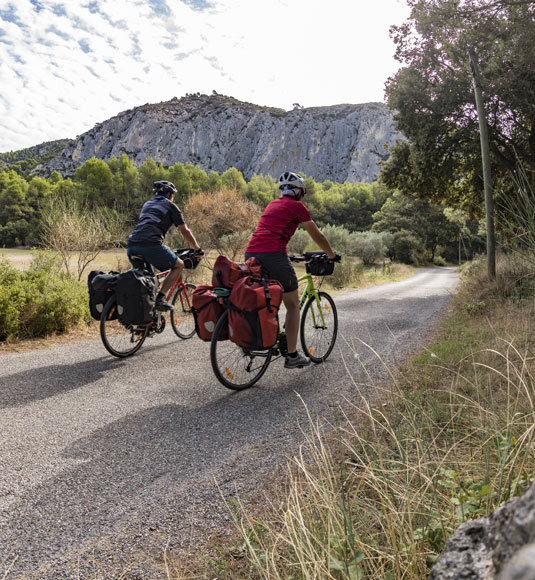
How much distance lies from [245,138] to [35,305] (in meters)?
164

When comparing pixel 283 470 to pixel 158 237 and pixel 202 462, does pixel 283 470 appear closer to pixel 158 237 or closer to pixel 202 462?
pixel 202 462

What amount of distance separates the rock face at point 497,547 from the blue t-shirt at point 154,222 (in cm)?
501

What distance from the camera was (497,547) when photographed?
694 millimetres

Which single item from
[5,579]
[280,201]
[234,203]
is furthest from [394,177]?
[5,579]

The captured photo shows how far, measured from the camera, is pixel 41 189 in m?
63.2

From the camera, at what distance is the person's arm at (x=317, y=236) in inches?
173

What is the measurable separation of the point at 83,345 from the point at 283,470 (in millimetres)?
4360

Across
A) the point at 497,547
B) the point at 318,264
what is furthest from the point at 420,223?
the point at 497,547

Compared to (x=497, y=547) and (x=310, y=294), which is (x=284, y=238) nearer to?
(x=310, y=294)

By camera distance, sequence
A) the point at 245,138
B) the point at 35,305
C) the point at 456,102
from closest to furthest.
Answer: the point at 35,305, the point at 456,102, the point at 245,138

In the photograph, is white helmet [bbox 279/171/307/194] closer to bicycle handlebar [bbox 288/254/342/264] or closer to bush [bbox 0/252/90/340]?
bicycle handlebar [bbox 288/254/342/264]

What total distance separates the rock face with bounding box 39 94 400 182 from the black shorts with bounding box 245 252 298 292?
14683 cm

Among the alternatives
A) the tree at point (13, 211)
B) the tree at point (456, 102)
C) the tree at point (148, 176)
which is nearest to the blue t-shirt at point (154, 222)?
the tree at point (456, 102)

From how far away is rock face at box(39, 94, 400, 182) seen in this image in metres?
146
